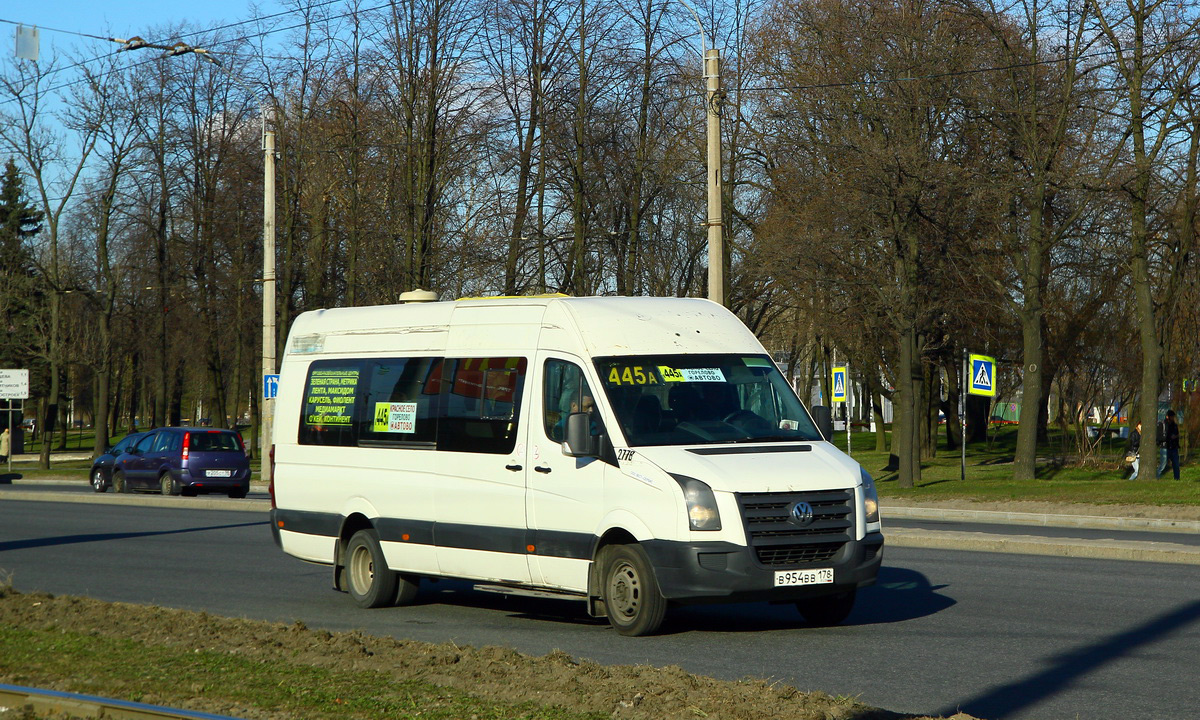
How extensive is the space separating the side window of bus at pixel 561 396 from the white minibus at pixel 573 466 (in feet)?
0.04

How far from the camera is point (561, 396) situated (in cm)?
1012

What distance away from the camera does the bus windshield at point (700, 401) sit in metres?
9.73

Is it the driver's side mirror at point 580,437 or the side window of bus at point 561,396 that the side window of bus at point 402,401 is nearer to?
the side window of bus at point 561,396

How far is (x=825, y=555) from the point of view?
9.27 meters

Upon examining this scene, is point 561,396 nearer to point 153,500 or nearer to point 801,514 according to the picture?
point 801,514

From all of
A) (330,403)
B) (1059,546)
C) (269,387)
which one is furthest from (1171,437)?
(330,403)

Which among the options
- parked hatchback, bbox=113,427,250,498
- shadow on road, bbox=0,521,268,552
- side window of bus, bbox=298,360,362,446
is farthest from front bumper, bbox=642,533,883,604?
parked hatchback, bbox=113,427,250,498

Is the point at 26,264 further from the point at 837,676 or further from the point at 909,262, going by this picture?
the point at 837,676

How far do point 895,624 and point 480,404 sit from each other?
12.1ft

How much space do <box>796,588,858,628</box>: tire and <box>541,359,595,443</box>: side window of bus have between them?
2.21 meters

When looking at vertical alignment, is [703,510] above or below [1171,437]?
below

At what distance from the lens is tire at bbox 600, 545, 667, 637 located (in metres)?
9.26

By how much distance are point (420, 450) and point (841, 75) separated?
2454cm

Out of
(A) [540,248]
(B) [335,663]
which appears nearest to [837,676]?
(B) [335,663]
